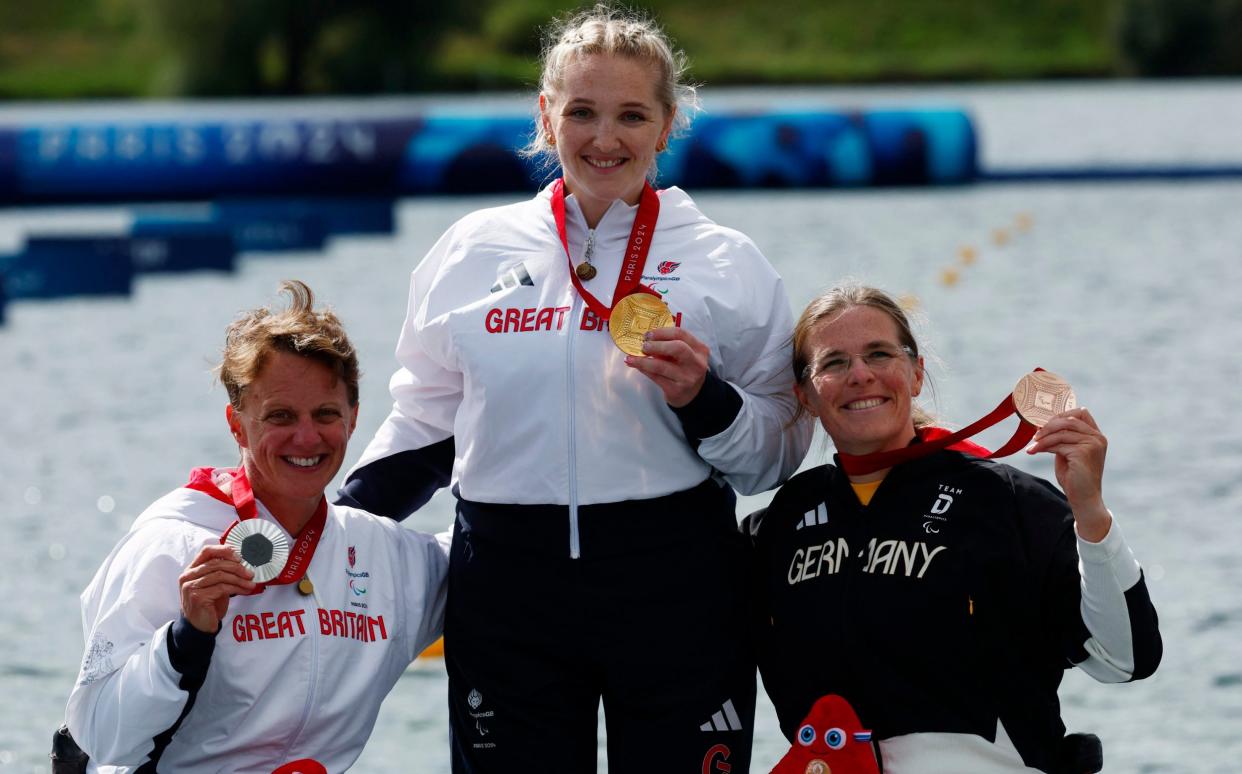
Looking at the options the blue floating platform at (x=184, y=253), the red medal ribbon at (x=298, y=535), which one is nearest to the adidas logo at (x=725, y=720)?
the red medal ribbon at (x=298, y=535)

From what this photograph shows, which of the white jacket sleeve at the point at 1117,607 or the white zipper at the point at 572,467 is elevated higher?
the white zipper at the point at 572,467

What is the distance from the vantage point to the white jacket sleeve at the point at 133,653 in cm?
298

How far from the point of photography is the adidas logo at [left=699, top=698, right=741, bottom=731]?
3.23 m

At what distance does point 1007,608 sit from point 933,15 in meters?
55.5

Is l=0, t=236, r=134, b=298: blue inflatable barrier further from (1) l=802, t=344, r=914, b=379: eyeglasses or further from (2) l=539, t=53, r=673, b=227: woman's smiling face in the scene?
(1) l=802, t=344, r=914, b=379: eyeglasses

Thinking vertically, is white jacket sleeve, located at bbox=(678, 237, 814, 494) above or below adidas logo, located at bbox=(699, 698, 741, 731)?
above

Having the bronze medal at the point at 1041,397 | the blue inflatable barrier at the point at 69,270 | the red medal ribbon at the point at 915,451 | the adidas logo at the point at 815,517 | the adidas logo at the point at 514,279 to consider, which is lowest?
the adidas logo at the point at 815,517

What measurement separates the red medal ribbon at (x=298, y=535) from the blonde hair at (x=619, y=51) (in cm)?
88

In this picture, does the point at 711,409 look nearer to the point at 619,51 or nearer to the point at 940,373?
the point at 619,51

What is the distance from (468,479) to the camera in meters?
3.32

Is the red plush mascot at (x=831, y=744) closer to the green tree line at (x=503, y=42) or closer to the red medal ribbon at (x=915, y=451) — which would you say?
the red medal ribbon at (x=915, y=451)

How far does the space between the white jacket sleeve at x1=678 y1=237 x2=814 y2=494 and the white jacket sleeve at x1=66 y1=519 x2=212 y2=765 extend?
3.26 feet

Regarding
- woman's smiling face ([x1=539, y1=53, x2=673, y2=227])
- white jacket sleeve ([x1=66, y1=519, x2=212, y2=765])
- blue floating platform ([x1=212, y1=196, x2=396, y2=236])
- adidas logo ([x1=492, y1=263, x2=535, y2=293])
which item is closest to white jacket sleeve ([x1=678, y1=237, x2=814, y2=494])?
woman's smiling face ([x1=539, y1=53, x2=673, y2=227])

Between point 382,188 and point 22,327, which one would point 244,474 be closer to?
point 22,327
